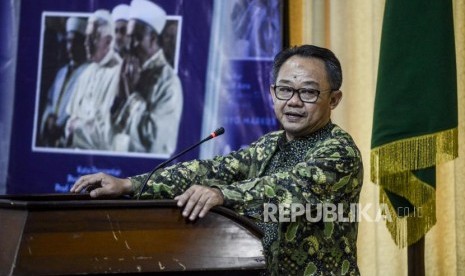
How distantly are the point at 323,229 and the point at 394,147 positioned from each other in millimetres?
1254

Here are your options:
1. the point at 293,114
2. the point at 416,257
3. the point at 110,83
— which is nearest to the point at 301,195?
the point at 293,114

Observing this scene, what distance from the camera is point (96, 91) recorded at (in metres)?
5.36

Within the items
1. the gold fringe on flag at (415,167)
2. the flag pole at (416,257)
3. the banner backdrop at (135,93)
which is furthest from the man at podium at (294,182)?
the banner backdrop at (135,93)

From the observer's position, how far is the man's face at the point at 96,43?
537cm

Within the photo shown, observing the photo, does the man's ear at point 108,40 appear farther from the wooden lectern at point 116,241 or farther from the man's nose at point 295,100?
the wooden lectern at point 116,241

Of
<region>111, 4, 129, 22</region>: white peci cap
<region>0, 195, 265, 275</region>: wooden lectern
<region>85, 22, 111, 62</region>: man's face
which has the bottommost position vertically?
<region>0, 195, 265, 275</region>: wooden lectern

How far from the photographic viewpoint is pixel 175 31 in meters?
5.32

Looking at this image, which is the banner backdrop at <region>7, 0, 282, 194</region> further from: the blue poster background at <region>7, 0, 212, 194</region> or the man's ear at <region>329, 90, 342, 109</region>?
the man's ear at <region>329, 90, 342, 109</region>

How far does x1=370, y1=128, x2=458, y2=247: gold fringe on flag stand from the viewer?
406 cm

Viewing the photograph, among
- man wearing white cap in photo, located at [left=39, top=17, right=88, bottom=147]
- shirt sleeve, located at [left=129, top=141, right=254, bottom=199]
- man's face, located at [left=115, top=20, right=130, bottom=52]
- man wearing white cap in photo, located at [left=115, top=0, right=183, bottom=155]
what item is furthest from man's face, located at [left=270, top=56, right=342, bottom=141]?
man wearing white cap in photo, located at [left=39, top=17, right=88, bottom=147]

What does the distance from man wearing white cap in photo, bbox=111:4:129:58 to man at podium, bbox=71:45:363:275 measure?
220 centimetres

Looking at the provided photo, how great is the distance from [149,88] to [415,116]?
6.15 feet

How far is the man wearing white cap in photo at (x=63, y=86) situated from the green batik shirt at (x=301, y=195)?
7.61 ft

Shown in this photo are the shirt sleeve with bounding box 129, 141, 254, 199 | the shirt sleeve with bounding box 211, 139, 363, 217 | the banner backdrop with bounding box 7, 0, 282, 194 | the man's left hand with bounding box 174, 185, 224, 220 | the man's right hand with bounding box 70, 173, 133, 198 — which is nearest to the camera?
the man's left hand with bounding box 174, 185, 224, 220
